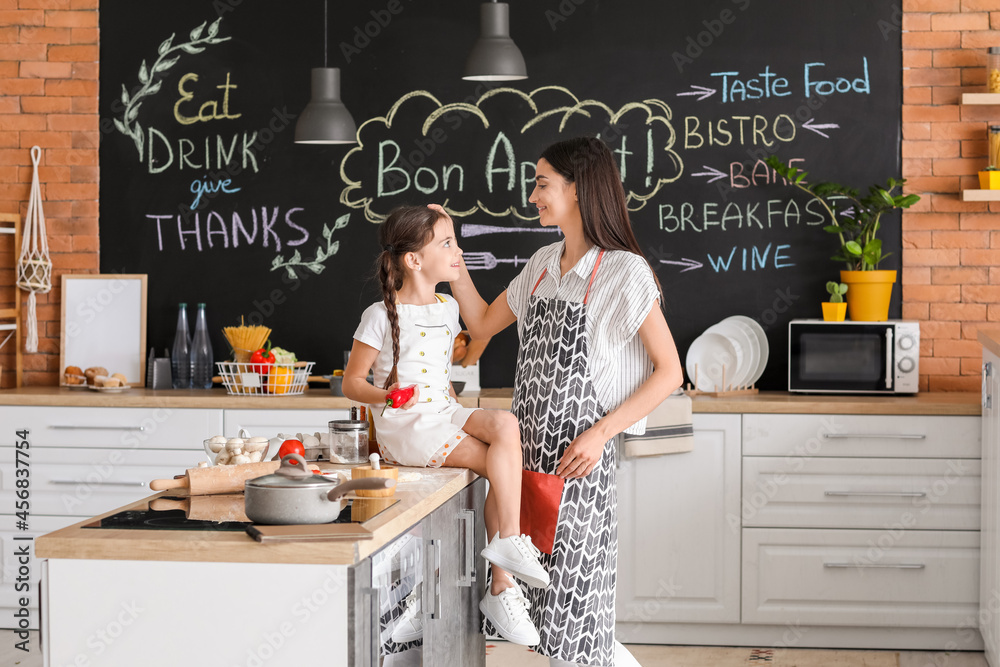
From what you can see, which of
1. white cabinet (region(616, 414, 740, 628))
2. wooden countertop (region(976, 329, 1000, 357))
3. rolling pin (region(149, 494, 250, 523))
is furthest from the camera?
white cabinet (region(616, 414, 740, 628))

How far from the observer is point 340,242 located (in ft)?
14.7

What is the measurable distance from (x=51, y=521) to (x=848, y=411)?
3.05 metres

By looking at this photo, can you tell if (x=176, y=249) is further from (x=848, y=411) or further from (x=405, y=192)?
(x=848, y=411)

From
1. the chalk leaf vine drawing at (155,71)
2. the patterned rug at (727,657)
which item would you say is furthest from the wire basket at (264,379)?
the patterned rug at (727,657)

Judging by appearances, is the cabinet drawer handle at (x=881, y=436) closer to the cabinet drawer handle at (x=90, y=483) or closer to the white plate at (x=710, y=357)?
the white plate at (x=710, y=357)

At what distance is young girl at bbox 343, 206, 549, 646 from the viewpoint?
225 cm

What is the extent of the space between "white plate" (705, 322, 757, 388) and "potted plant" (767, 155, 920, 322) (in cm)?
42

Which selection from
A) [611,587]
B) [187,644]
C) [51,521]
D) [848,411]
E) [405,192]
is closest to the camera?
[187,644]

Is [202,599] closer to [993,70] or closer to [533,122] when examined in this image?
[533,122]

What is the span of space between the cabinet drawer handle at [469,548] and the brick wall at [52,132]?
2.90 metres

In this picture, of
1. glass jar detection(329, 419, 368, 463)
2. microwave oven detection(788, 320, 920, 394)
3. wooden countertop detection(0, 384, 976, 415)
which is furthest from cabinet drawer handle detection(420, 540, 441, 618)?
microwave oven detection(788, 320, 920, 394)

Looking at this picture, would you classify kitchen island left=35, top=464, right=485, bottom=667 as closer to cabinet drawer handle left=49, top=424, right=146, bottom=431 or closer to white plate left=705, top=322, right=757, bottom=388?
cabinet drawer handle left=49, top=424, right=146, bottom=431

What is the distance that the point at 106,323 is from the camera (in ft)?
14.8

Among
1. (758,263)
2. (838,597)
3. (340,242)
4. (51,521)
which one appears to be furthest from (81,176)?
(838,597)
